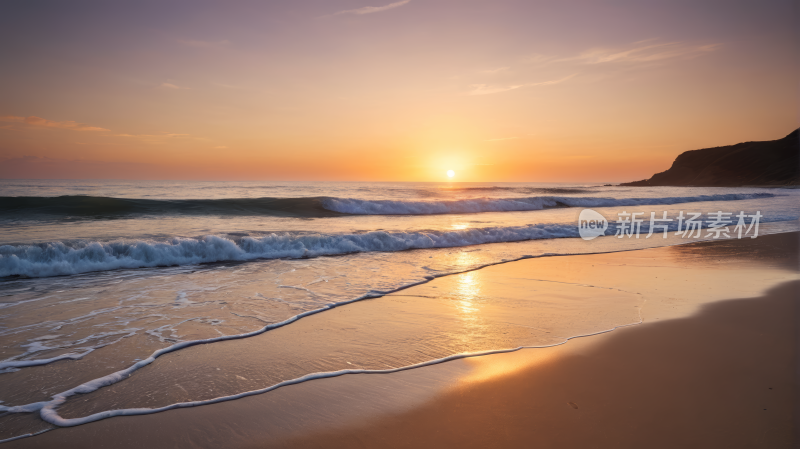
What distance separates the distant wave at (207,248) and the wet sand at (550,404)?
6.19m

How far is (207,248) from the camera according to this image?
28.0 feet

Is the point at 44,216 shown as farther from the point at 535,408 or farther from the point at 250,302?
the point at 535,408

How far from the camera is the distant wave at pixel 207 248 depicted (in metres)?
7.06

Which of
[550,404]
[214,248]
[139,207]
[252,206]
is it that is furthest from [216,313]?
[252,206]

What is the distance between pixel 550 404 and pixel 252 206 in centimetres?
1817

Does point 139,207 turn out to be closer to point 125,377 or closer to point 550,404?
point 125,377

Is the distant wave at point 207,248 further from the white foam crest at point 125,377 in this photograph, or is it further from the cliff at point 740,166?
the cliff at point 740,166

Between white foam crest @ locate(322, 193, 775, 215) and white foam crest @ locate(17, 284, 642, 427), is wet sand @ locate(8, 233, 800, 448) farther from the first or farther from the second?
white foam crest @ locate(322, 193, 775, 215)

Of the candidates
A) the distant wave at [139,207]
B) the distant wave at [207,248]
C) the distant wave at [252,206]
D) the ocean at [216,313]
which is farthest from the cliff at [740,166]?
the ocean at [216,313]

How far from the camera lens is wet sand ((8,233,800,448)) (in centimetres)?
226

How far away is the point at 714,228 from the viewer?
13836 mm

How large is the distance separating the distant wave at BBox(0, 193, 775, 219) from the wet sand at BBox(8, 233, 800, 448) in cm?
1498

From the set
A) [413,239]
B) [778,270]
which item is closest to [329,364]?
[413,239]

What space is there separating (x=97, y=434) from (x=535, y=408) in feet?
8.95
